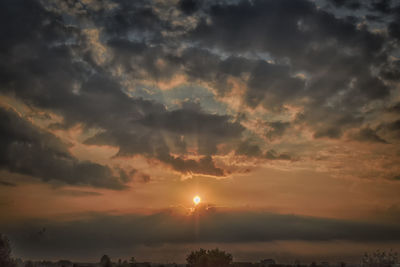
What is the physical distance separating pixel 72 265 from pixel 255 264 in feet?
135

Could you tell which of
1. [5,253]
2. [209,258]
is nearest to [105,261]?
[209,258]

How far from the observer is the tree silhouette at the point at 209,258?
67.4 metres

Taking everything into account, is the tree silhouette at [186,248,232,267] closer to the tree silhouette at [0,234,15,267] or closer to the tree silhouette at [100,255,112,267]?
the tree silhouette at [100,255,112,267]

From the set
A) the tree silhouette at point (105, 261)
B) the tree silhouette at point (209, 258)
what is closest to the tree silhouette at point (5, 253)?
the tree silhouette at point (209, 258)

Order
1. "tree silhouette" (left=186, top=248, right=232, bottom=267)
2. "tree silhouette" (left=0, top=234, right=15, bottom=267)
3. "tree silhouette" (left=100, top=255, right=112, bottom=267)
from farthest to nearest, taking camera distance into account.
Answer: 1. "tree silhouette" (left=100, top=255, right=112, bottom=267)
2. "tree silhouette" (left=186, top=248, right=232, bottom=267)
3. "tree silhouette" (left=0, top=234, right=15, bottom=267)

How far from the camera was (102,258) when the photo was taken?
8719 cm

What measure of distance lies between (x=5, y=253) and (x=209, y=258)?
3448 cm

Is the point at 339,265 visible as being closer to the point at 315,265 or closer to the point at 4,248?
the point at 315,265

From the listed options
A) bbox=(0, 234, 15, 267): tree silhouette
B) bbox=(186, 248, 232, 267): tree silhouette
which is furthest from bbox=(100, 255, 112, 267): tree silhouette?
bbox=(0, 234, 15, 267): tree silhouette

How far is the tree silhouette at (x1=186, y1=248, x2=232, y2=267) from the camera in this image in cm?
6741

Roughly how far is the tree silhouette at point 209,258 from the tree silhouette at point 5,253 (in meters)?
33.4

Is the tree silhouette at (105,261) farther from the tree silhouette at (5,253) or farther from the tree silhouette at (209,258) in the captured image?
the tree silhouette at (5,253)

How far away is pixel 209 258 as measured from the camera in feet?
221

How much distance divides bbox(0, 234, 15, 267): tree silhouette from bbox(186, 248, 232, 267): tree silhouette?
33369mm
